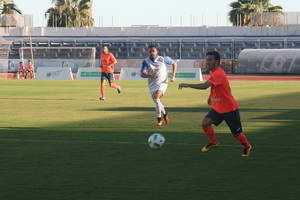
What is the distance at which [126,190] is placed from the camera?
9289 mm

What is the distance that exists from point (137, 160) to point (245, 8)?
107 m

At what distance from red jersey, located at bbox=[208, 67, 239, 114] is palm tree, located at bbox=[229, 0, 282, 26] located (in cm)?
10258

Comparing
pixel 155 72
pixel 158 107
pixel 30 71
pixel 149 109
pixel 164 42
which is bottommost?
pixel 149 109

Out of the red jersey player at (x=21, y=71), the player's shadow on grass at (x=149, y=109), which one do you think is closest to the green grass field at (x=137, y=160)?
the player's shadow on grass at (x=149, y=109)

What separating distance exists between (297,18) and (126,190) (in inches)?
3647

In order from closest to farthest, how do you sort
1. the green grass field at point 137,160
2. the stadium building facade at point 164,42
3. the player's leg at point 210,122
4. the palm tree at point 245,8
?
the green grass field at point 137,160 → the player's leg at point 210,122 → the stadium building facade at point 164,42 → the palm tree at point 245,8

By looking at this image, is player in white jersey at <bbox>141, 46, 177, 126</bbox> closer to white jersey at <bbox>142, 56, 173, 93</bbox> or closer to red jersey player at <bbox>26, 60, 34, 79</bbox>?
white jersey at <bbox>142, 56, 173, 93</bbox>

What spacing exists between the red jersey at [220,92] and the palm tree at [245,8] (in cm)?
10258

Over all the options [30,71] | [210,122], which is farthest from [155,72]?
[30,71]

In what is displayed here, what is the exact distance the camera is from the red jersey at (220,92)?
39.4 ft

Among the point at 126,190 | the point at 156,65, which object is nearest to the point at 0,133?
the point at 156,65

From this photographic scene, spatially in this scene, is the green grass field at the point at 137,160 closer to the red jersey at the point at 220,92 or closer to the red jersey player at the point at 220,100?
the red jersey player at the point at 220,100

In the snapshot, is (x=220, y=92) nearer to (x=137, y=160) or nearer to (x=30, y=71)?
(x=137, y=160)

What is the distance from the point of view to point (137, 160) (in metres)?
12.0
